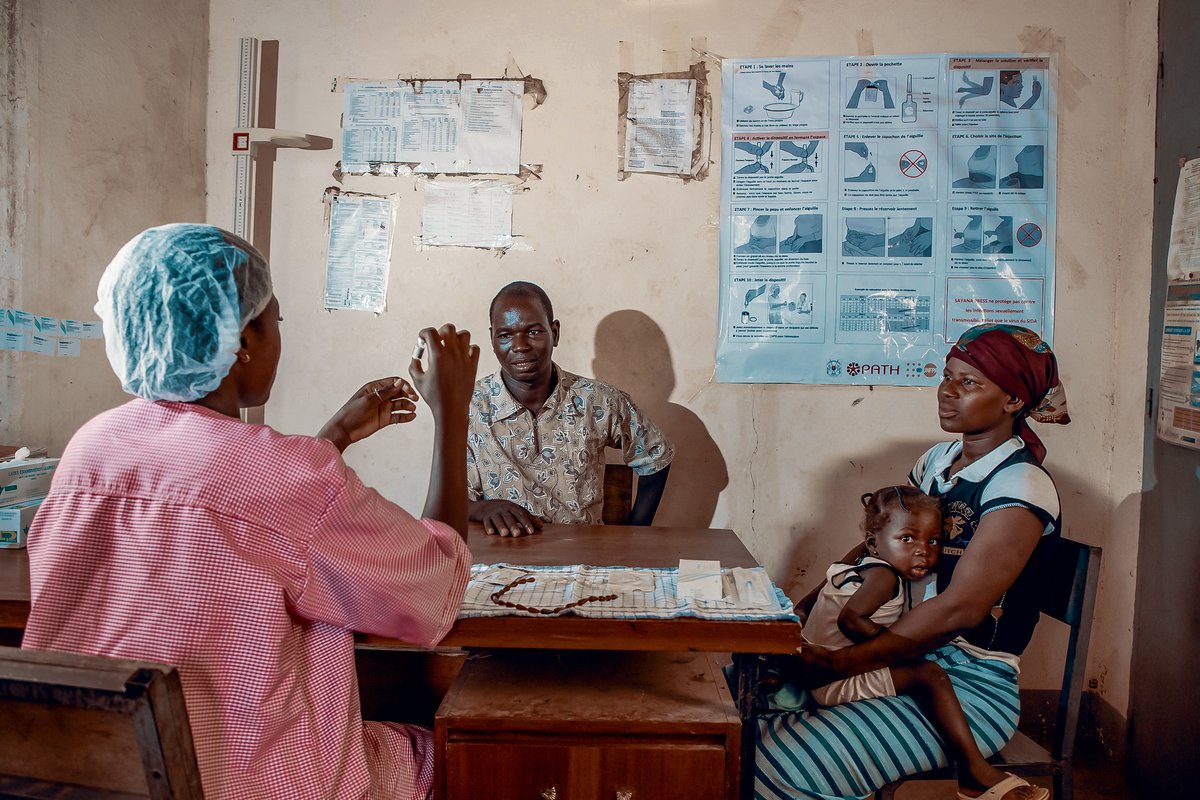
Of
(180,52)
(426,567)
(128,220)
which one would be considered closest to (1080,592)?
(426,567)

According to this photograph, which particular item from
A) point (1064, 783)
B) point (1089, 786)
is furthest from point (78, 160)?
point (1089, 786)

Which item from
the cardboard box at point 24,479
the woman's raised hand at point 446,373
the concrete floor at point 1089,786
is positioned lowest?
the concrete floor at point 1089,786

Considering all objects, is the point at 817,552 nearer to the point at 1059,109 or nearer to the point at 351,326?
the point at 1059,109

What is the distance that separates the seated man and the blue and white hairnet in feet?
5.23

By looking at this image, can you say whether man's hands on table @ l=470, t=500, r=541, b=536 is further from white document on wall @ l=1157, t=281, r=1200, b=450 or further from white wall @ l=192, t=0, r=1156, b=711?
white document on wall @ l=1157, t=281, r=1200, b=450

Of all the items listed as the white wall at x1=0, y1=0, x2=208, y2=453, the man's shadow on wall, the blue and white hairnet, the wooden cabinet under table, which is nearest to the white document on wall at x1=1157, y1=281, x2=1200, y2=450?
the man's shadow on wall

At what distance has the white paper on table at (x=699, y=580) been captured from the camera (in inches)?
62.9

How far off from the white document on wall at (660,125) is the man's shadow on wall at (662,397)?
2.06ft

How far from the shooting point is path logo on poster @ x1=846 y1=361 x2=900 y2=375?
10.5 ft

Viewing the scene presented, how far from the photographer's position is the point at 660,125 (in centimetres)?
324

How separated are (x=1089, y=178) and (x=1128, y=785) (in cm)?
229

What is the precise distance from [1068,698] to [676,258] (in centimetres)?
209

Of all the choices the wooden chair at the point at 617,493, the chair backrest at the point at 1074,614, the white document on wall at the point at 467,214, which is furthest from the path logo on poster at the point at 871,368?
the white document on wall at the point at 467,214

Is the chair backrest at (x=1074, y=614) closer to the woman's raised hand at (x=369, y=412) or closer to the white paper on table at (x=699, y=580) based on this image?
the white paper on table at (x=699, y=580)
